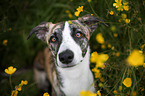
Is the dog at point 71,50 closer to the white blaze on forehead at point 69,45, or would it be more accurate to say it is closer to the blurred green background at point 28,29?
the white blaze on forehead at point 69,45

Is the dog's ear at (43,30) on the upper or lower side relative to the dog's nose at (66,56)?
upper

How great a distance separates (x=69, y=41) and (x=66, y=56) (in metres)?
0.27

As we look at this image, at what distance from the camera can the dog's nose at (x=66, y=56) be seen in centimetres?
180

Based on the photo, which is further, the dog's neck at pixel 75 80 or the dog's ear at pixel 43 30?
the dog's ear at pixel 43 30

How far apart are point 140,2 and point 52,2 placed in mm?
2769

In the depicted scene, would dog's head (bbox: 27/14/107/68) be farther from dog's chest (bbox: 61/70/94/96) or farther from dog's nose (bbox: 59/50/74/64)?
dog's chest (bbox: 61/70/94/96)

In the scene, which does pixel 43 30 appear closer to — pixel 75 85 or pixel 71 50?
pixel 71 50

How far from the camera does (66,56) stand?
1.80 metres

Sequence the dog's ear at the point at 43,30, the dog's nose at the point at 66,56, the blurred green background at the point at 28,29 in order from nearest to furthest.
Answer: the dog's nose at the point at 66,56 < the dog's ear at the point at 43,30 < the blurred green background at the point at 28,29

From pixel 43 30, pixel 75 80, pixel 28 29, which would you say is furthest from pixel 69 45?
pixel 28 29

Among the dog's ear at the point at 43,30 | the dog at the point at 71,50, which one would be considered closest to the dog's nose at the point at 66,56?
the dog at the point at 71,50

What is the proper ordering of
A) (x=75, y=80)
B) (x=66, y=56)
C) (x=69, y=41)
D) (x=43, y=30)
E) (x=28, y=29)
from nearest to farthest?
(x=66, y=56), (x=69, y=41), (x=75, y=80), (x=43, y=30), (x=28, y=29)

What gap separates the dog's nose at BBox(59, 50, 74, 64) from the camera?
180 centimetres

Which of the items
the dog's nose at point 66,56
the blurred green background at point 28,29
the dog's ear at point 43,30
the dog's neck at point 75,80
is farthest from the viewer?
the blurred green background at point 28,29
